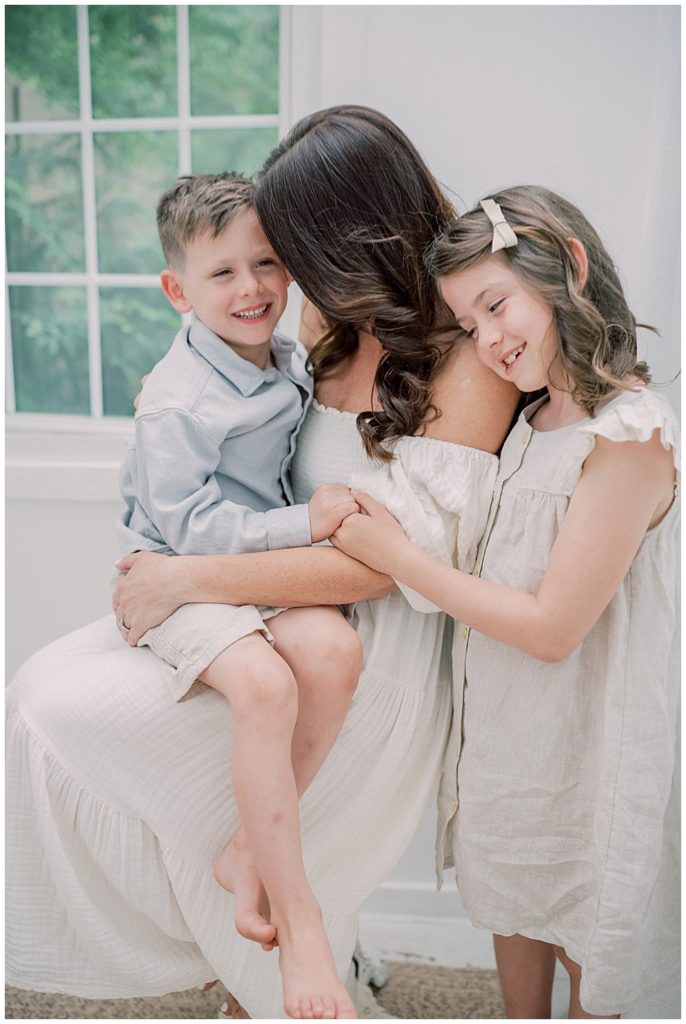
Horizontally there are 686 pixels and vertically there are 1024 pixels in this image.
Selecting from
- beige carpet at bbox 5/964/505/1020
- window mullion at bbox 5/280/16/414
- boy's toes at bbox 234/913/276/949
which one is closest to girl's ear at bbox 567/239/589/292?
boy's toes at bbox 234/913/276/949

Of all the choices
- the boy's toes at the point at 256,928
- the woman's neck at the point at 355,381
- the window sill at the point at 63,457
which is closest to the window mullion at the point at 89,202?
the window sill at the point at 63,457

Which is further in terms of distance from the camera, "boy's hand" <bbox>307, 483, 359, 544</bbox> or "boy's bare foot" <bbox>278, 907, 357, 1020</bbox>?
"boy's hand" <bbox>307, 483, 359, 544</bbox>

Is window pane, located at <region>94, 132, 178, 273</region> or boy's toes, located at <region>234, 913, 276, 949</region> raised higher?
window pane, located at <region>94, 132, 178, 273</region>

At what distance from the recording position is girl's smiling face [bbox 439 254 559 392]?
4.00 ft

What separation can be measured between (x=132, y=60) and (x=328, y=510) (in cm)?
150

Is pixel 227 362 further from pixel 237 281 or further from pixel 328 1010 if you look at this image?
pixel 328 1010

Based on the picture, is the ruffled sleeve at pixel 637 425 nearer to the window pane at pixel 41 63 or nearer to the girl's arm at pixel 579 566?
the girl's arm at pixel 579 566

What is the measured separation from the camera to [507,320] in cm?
122

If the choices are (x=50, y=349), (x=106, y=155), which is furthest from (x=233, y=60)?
(x=50, y=349)

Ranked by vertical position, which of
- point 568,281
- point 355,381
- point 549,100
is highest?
point 549,100

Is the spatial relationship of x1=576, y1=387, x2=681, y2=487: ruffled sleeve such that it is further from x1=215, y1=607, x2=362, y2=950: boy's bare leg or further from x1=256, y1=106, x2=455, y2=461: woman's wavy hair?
x1=215, y1=607, x2=362, y2=950: boy's bare leg

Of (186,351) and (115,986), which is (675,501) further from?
(115,986)

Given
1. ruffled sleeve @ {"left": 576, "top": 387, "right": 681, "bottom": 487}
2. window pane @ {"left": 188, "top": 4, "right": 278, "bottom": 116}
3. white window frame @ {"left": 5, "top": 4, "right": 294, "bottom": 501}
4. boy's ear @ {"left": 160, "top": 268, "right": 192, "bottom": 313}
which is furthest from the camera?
window pane @ {"left": 188, "top": 4, "right": 278, "bottom": 116}

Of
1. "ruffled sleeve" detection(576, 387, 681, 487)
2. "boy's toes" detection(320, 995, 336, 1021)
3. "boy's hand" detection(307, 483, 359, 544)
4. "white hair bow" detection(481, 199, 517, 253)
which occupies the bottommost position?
"boy's toes" detection(320, 995, 336, 1021)
